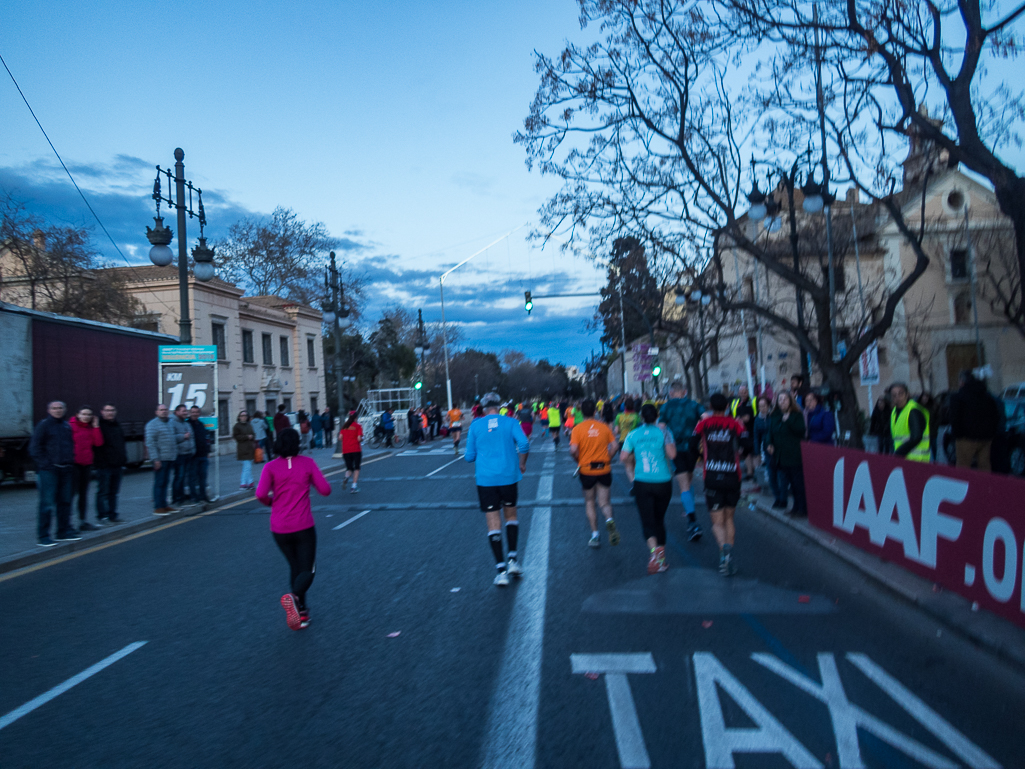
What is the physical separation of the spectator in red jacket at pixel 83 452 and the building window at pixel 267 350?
29.6 m

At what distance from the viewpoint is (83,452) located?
11266 millimetres

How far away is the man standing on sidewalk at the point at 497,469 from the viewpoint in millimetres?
7668

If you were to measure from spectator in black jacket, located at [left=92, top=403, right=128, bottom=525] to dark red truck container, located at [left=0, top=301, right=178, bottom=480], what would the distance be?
7878 millimetres

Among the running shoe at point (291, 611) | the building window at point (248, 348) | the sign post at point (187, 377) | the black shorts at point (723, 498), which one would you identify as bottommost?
the running shoe at point (291, 611)

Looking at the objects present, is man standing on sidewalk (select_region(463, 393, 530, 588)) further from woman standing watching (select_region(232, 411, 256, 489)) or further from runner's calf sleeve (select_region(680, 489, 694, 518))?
woman standing watching (select_region(232, 411, 256, 489))

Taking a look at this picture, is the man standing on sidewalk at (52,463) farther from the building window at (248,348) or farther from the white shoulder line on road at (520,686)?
the building window at (248,348)

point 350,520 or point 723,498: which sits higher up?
point 723,498

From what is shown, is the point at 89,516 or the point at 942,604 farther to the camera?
the point at 89,516

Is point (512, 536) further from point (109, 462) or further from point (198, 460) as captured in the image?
point (198, 460)

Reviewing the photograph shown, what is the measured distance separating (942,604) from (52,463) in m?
9.94

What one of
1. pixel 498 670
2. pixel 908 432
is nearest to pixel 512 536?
pixel 498 670

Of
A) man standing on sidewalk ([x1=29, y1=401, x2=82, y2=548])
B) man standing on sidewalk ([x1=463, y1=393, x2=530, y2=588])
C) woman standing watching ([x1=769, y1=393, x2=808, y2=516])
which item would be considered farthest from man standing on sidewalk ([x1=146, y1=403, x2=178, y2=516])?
woman standing watching ([x1=769, y1=393, x2=808, y2=516])

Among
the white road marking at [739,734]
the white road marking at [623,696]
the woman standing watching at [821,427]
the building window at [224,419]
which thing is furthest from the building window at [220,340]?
the white road marking at [739,734]

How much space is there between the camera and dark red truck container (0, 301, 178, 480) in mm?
18312
